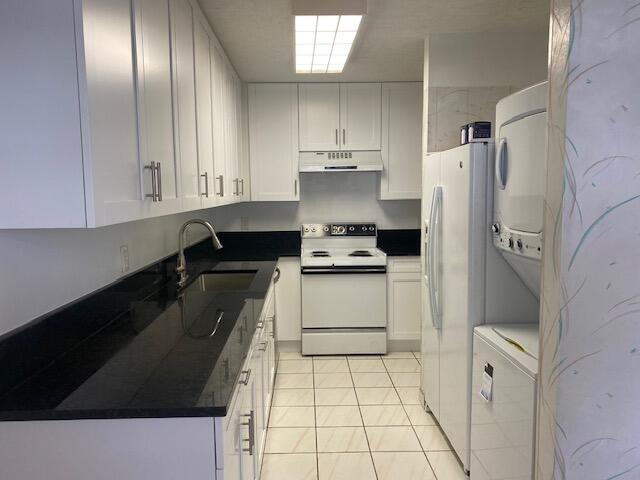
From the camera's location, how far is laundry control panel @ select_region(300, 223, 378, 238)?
4672mm

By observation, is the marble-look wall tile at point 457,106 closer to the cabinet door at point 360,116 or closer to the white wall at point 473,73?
the white wall at point 473,73

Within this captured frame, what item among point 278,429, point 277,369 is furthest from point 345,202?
point 278,429

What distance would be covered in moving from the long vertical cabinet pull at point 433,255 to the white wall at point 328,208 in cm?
189

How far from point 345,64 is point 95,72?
2.66 meters

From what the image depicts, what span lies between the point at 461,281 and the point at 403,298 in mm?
1845

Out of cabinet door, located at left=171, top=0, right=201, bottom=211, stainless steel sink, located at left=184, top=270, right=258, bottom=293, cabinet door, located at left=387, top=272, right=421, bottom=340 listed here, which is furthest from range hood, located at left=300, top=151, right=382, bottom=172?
cabinet door, located at left=171, top=0, right=201, bottom=211

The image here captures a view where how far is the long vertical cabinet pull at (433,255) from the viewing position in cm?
272

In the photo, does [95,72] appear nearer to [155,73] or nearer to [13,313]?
[155,73]

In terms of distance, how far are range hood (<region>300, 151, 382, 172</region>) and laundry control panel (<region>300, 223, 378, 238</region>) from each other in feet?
1.98

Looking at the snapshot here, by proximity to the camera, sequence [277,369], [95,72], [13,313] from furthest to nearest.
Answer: [277,369], [13,313], [95,72]

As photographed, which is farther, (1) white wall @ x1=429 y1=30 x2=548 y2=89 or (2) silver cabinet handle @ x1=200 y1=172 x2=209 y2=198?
(1) white wall @ x1=429 y1=30 x2=548 y2=89

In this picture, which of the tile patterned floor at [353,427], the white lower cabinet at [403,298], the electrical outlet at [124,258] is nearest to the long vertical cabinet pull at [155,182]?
the electrical outlet at [124,258]

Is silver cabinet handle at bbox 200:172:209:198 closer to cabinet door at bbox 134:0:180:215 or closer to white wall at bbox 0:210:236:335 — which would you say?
white wall at bbox 0:210:236:335

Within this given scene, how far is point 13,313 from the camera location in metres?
1.46
